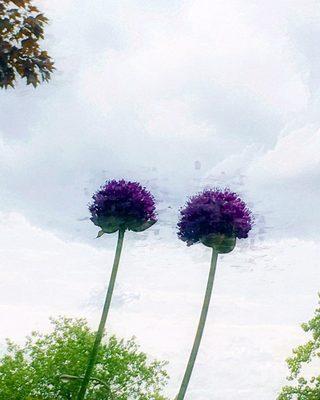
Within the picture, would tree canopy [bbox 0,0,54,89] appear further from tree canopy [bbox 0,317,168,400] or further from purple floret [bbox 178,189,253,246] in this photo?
tree canopy [bbox 0,317,168,400]

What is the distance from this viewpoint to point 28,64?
34.1ft

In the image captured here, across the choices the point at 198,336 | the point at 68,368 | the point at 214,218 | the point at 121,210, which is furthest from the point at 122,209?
the point at 68,368

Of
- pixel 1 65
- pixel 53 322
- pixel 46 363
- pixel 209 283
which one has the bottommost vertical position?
pixel 209 283

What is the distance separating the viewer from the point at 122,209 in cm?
1040

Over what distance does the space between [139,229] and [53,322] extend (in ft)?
105

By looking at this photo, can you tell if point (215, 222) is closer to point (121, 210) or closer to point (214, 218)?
point (214, 218)

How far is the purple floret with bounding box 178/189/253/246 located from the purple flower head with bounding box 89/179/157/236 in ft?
1.79

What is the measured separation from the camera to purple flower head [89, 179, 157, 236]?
Result: 10383mm

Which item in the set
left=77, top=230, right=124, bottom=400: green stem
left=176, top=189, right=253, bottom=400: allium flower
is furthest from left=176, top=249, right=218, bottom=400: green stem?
left=77, top=230, right=124, bottom=400: green stem

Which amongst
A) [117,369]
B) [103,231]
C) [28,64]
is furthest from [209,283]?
[117,369]

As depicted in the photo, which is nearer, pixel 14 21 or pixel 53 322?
pixel 14 21

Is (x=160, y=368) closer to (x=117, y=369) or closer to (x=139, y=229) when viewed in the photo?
(x=117, y=369)

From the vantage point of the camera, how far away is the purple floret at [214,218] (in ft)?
33.6

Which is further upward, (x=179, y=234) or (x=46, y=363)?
(x=46, y=363)
